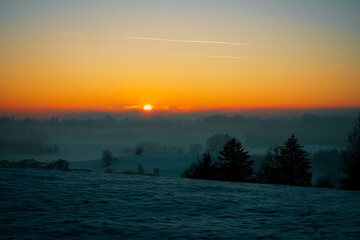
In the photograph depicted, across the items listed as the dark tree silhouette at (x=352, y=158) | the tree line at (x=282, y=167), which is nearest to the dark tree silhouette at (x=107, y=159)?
the tree line at (x=282, y=167)

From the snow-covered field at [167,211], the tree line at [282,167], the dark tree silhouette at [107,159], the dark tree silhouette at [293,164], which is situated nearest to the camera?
the snow-covered field at [167,211]

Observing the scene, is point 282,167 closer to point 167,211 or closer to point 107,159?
point 167,211

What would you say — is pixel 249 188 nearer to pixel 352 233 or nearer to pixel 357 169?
pixel 352 233

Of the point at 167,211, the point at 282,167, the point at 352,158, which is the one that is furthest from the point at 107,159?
the point at 167,211

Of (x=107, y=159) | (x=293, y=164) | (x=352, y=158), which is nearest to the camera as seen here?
(x=352, y=158)

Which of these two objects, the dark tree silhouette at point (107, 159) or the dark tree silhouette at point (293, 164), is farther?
the dark tree silhouette at point (107, 159)

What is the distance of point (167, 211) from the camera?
25.9ft

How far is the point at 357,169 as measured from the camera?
32312mm

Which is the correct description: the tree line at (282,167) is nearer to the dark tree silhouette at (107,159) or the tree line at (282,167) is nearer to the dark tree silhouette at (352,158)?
the dark tree silhouette at (352,158)

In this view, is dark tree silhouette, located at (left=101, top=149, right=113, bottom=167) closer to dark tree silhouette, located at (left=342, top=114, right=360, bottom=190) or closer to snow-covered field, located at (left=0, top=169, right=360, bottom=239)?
dark tree silhouette, located at (left=342, top=114, right=360, bottom=190)

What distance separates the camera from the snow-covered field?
607 cm

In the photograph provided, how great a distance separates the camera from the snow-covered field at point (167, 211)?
19.9 feet

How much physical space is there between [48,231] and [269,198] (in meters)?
6.85

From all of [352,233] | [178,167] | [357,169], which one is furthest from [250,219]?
[178,167]
